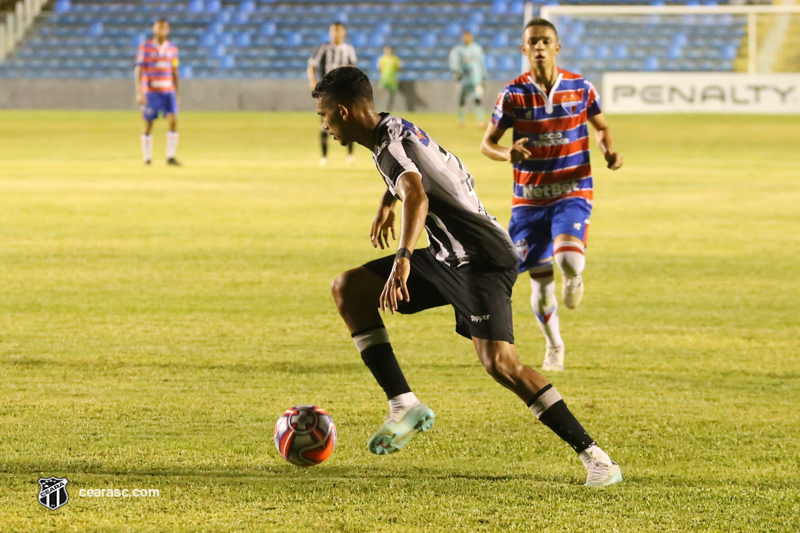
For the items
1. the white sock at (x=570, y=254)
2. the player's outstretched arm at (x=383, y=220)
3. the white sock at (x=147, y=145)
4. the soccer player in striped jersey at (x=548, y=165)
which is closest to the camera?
the player's outstretched arm at (x=383, y=220)

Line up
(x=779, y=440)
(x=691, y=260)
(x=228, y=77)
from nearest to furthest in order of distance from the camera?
(x=779, y=440)
(x=691, y=260)
(x=228, y=77)

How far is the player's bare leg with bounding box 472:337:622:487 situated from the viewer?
190 inches

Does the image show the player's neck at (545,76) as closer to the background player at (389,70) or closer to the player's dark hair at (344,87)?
the player's dark hair at (344,87)

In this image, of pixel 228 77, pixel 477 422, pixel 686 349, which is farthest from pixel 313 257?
pixel 228 77

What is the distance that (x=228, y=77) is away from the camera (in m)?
42.2

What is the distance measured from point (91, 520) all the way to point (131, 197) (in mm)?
12215

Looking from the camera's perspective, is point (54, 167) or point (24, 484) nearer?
point (24, 484)

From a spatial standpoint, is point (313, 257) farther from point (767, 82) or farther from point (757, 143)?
point (767, 82)

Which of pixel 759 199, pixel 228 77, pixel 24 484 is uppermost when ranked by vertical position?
pixel 24 484

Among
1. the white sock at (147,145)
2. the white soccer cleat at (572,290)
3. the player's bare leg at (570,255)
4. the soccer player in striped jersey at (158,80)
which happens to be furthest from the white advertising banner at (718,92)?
the player's bare leg at (570,255)

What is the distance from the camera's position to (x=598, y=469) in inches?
191

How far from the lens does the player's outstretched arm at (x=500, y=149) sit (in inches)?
260

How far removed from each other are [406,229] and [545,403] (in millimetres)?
854

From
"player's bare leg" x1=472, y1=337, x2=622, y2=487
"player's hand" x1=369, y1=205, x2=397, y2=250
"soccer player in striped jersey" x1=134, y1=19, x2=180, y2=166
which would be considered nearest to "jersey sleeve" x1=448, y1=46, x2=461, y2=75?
"soccer player in striped jersey" x1=134, y1=19, x2=180, y2=166
